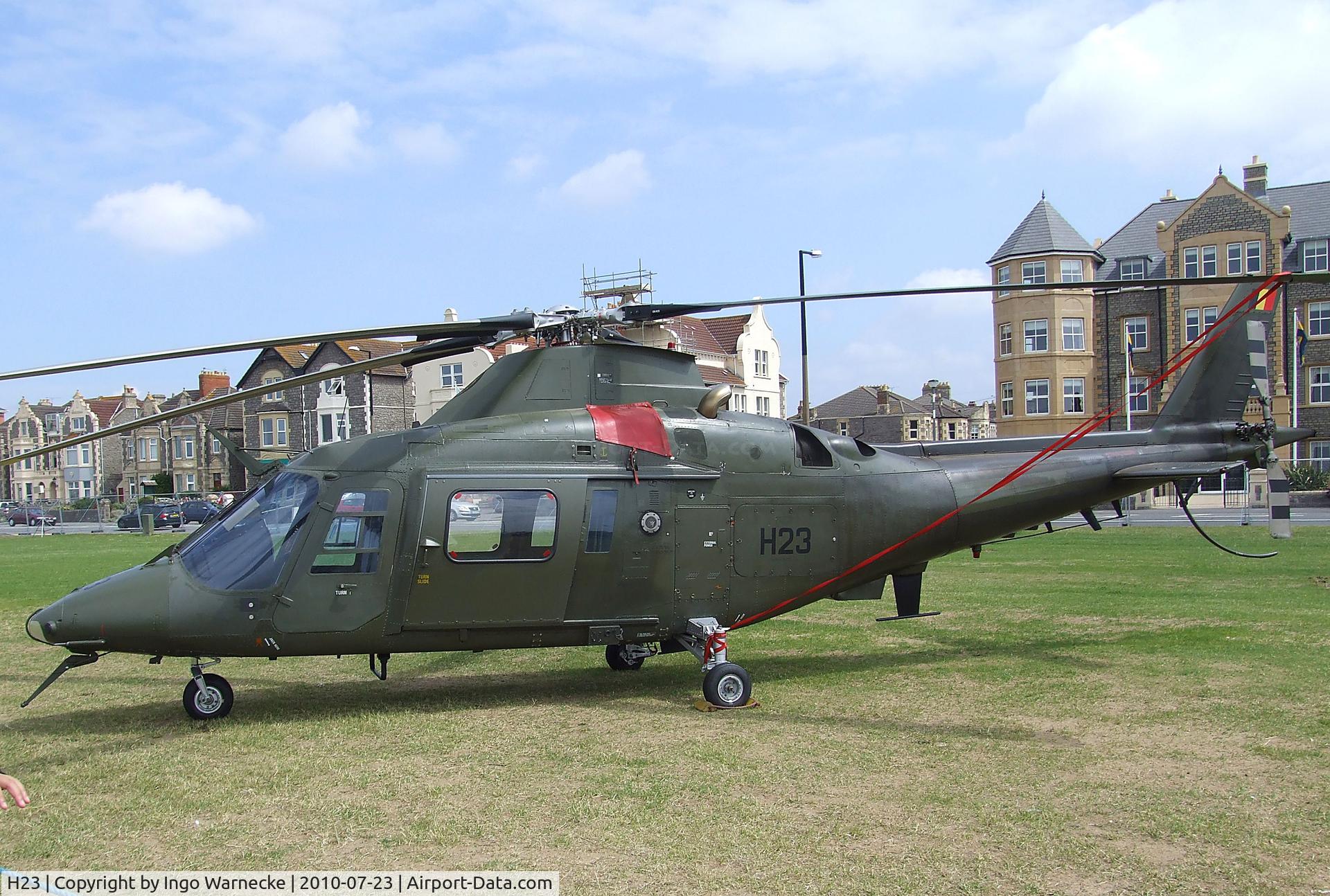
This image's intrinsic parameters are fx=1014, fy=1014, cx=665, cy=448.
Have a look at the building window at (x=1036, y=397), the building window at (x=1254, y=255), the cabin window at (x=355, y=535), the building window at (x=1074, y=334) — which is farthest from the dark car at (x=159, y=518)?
the building window at (x=1254, y=255)

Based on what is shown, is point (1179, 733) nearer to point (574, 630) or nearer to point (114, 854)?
point (574, 630)

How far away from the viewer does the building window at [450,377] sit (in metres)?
60.7

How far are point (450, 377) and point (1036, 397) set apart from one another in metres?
33.7

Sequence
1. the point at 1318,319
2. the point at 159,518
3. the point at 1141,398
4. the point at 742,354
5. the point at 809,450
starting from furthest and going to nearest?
the point at 742,354, the point at 1141,398, the point at 1318,319, the point at 159,518, the point at 809,450

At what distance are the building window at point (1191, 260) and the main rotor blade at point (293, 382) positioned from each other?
52568 millimetres

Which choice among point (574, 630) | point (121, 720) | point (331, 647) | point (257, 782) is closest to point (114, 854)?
point (257, 782)

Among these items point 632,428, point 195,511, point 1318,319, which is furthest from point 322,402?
point 632,428

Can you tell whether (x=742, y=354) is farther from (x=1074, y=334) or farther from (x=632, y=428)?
(x=632, y=428)

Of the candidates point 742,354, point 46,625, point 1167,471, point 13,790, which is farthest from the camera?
point 742,354

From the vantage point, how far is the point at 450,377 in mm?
60875

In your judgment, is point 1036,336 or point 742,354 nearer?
point 1036,336

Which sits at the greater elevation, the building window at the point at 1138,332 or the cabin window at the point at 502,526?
the building window at the point at 1138,332

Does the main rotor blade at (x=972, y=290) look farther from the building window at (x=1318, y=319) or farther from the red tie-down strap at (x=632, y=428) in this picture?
the building window at (x=1318, y=319)

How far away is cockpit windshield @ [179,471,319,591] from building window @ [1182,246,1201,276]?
53.9 m
